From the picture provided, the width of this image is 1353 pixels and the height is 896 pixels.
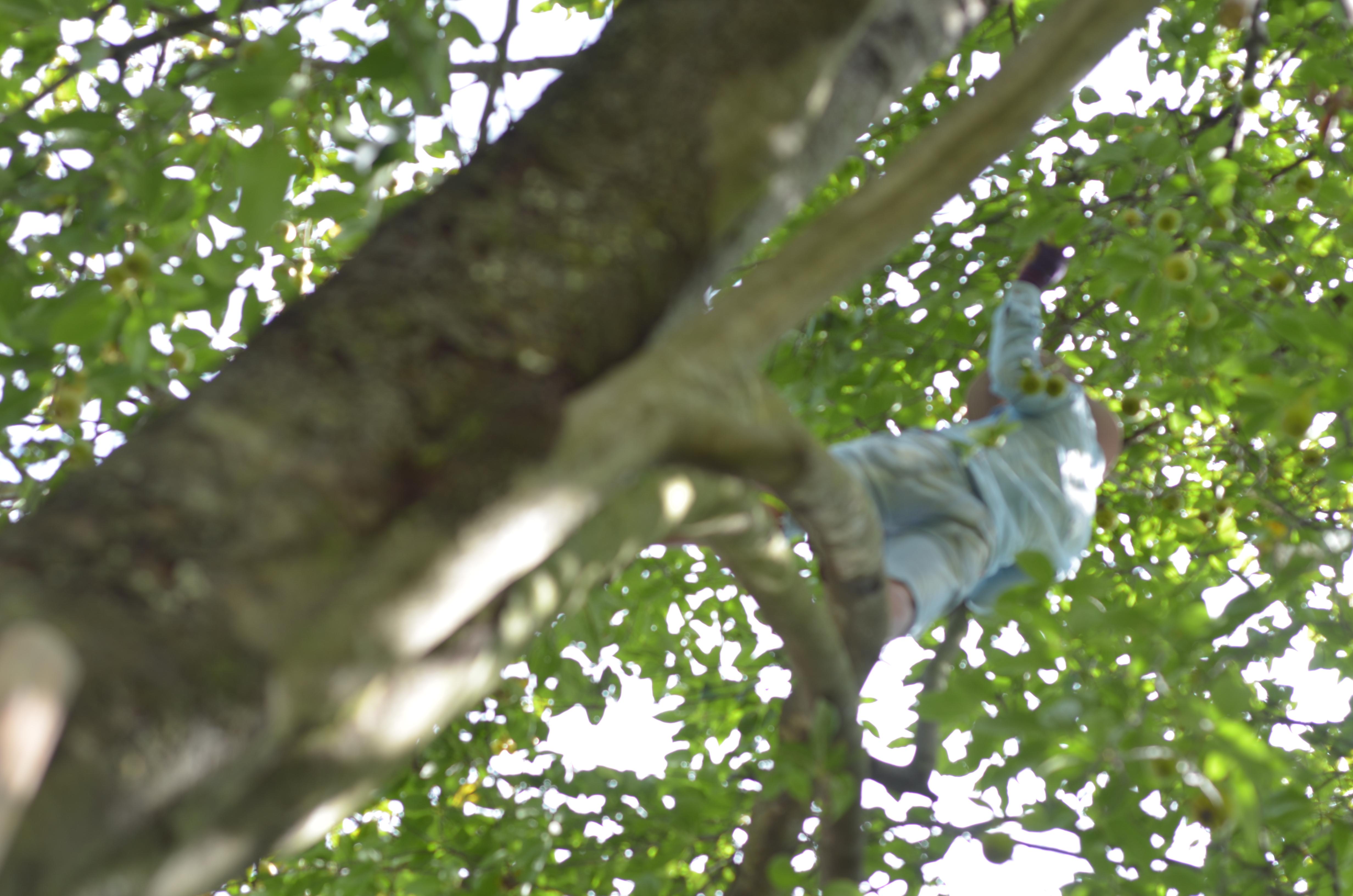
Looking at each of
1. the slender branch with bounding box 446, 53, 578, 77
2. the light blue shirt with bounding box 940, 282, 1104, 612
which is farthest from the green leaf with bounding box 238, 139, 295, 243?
the light blue shirt with bounding box 940, 282, 1104, 612

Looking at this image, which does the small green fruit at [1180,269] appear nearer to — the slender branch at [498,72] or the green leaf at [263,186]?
the slender branch at [498,72]

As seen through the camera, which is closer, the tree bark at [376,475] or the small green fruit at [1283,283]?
the tree bark at [376,475]

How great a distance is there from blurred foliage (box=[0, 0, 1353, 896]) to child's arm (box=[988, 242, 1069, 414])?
1.03 ft

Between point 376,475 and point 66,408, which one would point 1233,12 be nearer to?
point 376,475

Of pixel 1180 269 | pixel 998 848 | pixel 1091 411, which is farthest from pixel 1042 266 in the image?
pixel 998 848

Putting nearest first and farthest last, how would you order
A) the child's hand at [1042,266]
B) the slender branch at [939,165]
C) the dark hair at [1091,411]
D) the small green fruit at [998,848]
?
the slender branch at [939,165], the small green fruit at [998,848], the child's hand at [1042,266], the dark hair at [1091,411]

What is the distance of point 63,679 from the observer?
27.0 inches

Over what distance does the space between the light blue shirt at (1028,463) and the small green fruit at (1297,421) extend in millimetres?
1050

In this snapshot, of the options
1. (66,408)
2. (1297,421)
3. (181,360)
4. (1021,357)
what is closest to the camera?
(1297,421)

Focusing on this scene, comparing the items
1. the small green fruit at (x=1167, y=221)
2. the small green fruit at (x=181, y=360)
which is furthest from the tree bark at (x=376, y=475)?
the small green fruit at (x=1167, y=221)

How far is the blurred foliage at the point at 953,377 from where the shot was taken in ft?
5.68

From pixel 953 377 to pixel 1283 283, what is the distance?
176cm

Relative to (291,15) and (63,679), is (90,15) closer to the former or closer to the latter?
(291,15)

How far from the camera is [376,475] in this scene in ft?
3.15
